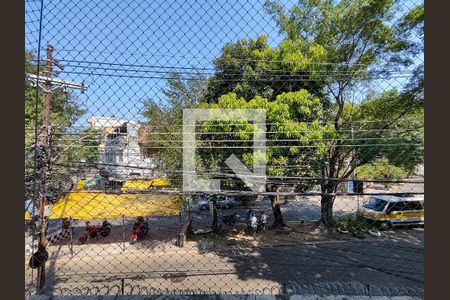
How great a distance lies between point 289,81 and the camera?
169 inches

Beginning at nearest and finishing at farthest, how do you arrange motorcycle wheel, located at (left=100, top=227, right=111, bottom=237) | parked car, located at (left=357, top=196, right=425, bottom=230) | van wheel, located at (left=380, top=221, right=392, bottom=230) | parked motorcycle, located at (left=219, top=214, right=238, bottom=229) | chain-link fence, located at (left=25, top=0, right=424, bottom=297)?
chain-link fence, located at (left=25, top=0, right=424, bottom=297), motorcycle wheel, located at (left=100, top=227, right=111, bottom=237), parked car, located at (left=357, top=196, right=425, bottom=230), van wheel, located at (left=380, top=221, right=392, bottom=230), parked motorcycle, located at (left=219, top=214, right=238, bottom=229)

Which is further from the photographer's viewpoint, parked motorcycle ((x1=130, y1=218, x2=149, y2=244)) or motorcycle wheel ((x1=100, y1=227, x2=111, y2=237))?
motorcycle wheel ((x1=100, y1=227, x2=111, y2=237))

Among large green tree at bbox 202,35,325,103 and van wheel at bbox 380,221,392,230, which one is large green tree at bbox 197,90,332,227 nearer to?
large green tree at bbox 202,35,325,103

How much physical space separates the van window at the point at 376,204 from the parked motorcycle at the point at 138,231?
6.47 meters

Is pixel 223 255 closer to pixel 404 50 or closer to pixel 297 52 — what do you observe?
pixel 297 52

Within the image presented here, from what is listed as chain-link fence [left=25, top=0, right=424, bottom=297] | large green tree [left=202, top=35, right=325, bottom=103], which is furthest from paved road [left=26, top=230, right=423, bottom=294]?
large green tree [left=202, top=35, right=325, bottom=103]

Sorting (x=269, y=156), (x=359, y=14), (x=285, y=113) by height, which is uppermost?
(x=359, y=14)

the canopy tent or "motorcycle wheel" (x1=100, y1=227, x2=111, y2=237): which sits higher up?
the canopy tent

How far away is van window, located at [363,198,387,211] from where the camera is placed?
6.83m

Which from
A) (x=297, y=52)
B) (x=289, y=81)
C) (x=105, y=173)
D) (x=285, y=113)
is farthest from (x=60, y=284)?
(x=297, y=52)

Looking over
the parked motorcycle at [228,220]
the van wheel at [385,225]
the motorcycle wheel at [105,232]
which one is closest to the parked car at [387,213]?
the van wheel at [385,225]

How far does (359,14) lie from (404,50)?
115 centimetres

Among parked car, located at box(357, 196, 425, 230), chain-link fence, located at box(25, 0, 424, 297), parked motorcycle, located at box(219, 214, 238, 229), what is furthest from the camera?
parked motorcycle, located at box(219, 214, 238, 229)

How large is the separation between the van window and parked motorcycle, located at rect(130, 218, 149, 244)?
21.2ft
